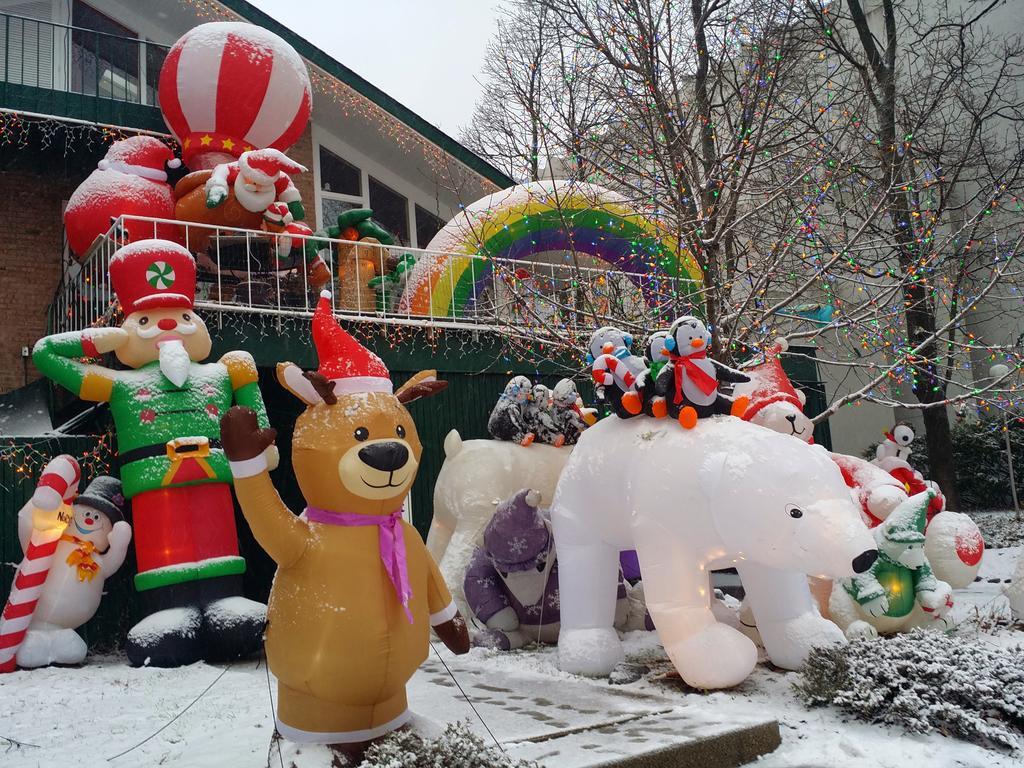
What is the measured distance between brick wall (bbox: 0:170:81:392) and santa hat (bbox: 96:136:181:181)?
6.77 feet

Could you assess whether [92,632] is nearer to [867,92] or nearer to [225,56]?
[225,56]

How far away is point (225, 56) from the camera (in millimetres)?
9539

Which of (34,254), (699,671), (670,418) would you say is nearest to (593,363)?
(670,418)

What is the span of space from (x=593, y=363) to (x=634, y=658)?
81.0 inches

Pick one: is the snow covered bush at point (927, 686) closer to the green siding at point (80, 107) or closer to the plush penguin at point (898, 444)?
the plush penguin at point (898, 444)

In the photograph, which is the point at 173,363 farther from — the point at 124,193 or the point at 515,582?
the point at 124,193

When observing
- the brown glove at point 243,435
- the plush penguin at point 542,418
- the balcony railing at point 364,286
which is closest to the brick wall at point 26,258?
the balcony railing at point 364,286

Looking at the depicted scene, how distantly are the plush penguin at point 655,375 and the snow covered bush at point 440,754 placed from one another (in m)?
2.55

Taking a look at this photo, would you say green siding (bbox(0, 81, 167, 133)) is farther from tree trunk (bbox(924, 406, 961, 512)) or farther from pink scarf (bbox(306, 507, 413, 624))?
tree trunk (bbox(924, 406, 961, 512))

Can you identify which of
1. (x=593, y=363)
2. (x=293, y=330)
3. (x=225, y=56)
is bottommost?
(x=593, y=363)

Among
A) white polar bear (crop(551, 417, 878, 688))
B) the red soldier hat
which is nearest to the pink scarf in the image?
white polar bear (crop(551, 417, 878, 688))

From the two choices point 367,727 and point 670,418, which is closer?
point 367,727

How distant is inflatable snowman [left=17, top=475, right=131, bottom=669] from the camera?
6152 mm

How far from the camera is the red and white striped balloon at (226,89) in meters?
9.53
